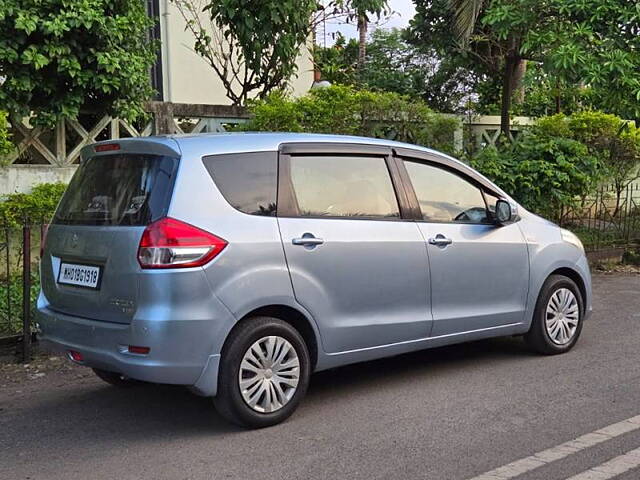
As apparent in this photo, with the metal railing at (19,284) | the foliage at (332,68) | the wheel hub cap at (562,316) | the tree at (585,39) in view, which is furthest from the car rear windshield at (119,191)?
the foliage at (332,68)

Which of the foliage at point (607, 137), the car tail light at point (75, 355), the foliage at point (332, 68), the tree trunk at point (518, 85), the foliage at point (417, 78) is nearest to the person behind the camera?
the car tail light at point (75, 355)

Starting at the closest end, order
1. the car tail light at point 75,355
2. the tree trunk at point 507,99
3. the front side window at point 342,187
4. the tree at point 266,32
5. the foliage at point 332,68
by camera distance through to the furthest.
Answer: the car tail light at point 75,355 < the front side window at point 342,187 < the tree at point 266,32 < the tree trunk at point 507,99 < the foliage at point 332,68

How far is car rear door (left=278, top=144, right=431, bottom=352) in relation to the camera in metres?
4.79

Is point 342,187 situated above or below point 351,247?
above

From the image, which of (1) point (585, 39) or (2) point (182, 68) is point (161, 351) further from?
(2) point (182, 68)

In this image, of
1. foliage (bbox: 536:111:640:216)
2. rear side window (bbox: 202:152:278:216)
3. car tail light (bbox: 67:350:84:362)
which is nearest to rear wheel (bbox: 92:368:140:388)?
car tail light (bbox: 67:350:84:362)

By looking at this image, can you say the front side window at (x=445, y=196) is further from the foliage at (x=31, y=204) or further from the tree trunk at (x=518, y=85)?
the tree trunk at (x=518, y=85)

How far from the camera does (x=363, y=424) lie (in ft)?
15.5

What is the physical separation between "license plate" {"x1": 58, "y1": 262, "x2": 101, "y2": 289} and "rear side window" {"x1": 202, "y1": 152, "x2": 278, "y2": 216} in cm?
90

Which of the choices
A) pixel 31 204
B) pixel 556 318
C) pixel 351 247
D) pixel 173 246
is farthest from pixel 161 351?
pixel 31 204

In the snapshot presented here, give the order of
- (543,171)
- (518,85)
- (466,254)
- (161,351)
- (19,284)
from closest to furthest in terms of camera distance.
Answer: (161,351)
(466,254)
(19,284)
(543,171)
(518,85)

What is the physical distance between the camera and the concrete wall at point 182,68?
14.2m

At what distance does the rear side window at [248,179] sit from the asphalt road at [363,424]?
53.5 inches

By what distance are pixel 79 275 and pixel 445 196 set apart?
266cm
